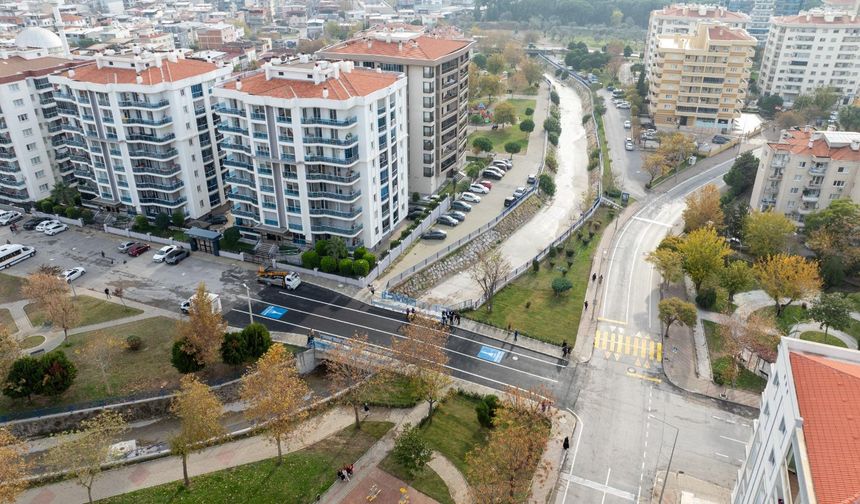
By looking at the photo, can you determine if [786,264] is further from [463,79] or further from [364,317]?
[463,79]

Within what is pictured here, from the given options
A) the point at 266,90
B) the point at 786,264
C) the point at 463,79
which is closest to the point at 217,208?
the point at 266,90

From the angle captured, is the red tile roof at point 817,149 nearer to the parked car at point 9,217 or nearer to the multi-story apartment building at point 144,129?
the multi-story apartment building at point 144,129

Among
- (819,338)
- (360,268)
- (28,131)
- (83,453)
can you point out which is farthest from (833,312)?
(28,131)

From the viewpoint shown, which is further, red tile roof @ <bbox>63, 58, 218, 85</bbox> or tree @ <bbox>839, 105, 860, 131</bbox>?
tree @ <bbox>839, 105, 860, 131</bbox>

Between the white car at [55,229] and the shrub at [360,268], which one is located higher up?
the shrub at [360,268]

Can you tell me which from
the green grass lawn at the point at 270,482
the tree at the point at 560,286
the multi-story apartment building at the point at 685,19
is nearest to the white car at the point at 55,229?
the green grass lawn at the point at 270,482

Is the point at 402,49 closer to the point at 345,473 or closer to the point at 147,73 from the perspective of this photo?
the point at 147,73

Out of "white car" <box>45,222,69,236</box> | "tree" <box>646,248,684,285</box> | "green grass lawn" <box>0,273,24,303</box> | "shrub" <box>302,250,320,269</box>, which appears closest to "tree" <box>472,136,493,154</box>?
"tree" <box>646,248,684,285</box>

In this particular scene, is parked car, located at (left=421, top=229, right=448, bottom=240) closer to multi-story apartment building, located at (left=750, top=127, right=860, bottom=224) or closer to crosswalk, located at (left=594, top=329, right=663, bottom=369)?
crosswalk, located at (left=594, top=329, right=663, bottom=369)
